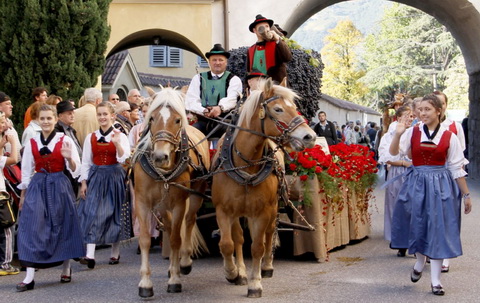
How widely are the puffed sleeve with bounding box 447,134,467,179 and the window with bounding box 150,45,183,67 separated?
35909mm

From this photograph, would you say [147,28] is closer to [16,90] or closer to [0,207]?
[16,90]

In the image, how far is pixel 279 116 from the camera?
24.1 feet

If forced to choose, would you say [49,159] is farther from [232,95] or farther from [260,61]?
[260,61]

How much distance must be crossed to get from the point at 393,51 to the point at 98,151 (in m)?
47.5

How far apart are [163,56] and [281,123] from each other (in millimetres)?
36410

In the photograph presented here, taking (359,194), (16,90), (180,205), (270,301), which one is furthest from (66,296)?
(16,90)

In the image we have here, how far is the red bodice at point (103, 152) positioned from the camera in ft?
31.6

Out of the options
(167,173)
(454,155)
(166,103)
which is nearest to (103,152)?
(167,173)

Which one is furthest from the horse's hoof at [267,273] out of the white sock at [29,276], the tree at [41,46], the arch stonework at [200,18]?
the arch stonework at [200,18]

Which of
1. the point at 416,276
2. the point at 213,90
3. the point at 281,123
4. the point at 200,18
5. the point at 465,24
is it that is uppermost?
the point at 465,24

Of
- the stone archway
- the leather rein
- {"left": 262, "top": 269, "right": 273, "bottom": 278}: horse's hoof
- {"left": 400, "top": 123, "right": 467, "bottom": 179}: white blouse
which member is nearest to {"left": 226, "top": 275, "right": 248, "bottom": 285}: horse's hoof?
{"left": 262, "top": 269, "right": 273, "bottom": 278}: horse's hoof

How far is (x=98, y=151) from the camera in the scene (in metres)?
9.68

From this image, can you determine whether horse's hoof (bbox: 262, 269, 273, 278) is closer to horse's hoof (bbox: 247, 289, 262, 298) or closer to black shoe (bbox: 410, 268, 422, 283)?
horse's hoof (bbox: 247, 289, 262, 298)

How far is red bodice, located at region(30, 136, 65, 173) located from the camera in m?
8.45
